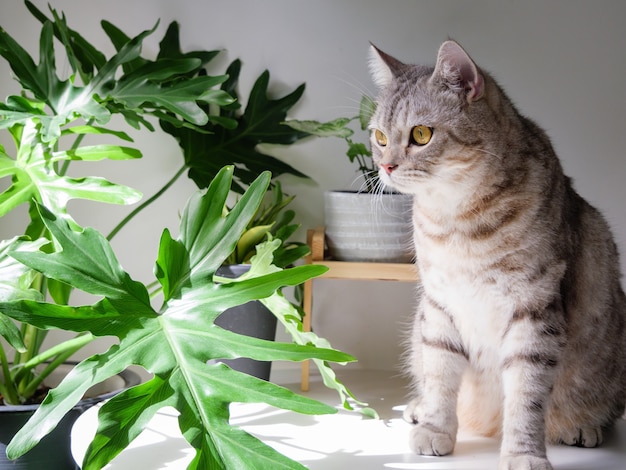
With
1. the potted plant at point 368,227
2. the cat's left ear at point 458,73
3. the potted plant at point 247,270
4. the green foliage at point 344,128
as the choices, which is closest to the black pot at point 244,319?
the potted plant at point 247,270

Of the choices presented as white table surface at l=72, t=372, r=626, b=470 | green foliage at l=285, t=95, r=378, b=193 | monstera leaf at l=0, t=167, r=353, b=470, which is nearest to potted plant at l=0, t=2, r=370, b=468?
monstera leaf at l=0, t=167, r=353, b=470

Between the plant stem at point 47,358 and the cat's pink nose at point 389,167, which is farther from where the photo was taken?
the plant stem at point 47,358

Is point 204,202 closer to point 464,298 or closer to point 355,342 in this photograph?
point 464,298

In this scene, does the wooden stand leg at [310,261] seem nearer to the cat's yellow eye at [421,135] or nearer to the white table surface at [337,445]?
the white table surface at [337,445]

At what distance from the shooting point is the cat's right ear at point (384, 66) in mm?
1269

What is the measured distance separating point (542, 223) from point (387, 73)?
0.41m

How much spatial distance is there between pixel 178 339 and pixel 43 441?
1.74 ft

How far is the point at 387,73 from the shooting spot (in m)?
1.29

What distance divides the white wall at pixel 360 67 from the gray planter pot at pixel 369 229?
10.1 inches

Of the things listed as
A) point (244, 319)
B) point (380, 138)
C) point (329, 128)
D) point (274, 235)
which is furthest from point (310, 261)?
point (380, 138)

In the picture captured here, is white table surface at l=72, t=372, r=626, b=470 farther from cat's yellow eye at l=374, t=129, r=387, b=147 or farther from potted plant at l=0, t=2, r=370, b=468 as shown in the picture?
cat's yellow eye at l=374, t=129, r=387, b=147

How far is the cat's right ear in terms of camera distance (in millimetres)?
1269

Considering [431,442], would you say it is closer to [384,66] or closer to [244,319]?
[244,319]

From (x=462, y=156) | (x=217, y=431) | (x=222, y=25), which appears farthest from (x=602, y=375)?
(x=222, y=25)
